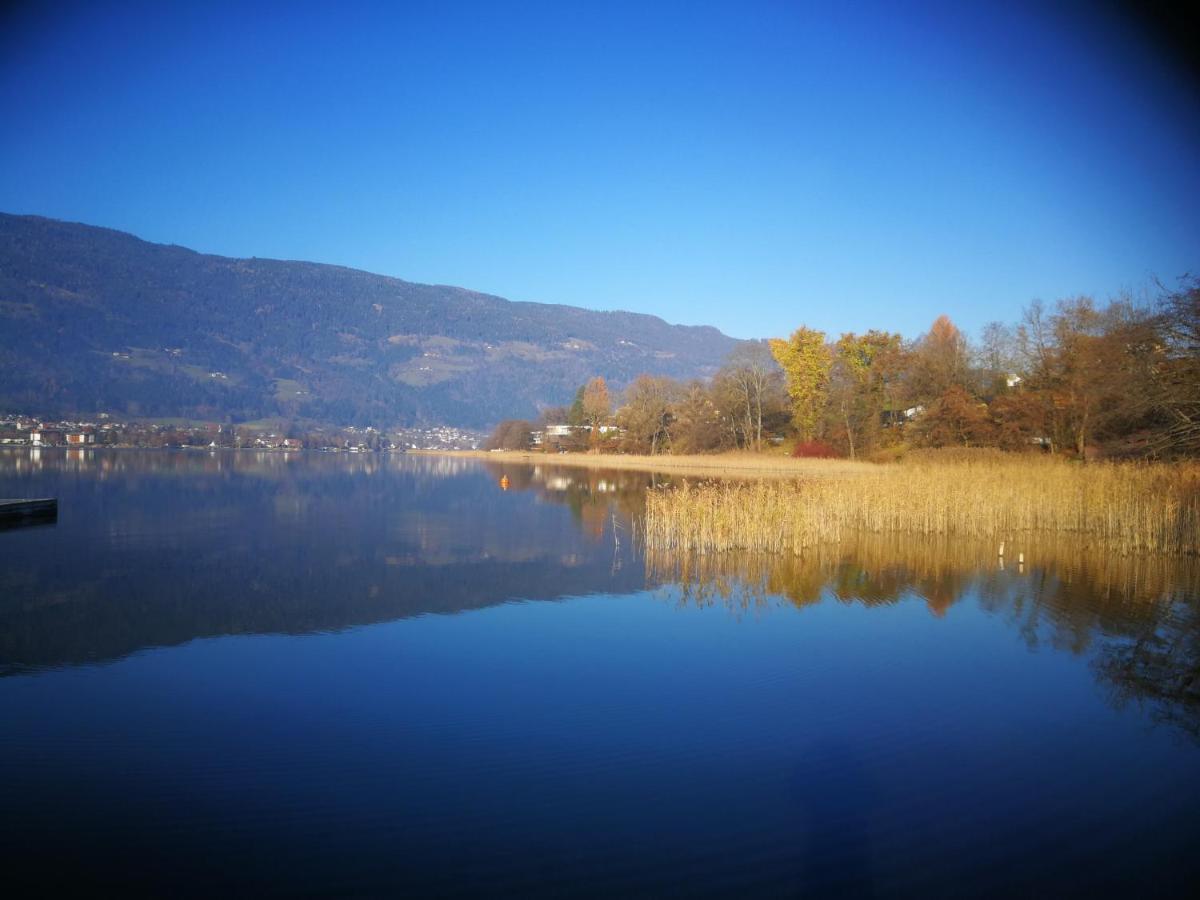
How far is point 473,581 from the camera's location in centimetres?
1430

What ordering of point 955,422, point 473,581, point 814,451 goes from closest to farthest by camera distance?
point 473,581, point 955,422, point 814,451

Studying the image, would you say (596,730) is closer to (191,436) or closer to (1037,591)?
(1037,591)

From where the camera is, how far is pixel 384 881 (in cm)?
455

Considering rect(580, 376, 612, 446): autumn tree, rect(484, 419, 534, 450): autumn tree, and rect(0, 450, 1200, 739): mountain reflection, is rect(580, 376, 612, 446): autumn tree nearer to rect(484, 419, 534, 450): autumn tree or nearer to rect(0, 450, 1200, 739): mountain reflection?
rect(484, 419, 534, 450): autumn tree

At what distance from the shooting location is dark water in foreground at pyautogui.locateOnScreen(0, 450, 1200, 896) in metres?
4.84

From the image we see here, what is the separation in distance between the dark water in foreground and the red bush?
36.7m

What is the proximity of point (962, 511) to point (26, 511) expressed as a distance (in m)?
21.3

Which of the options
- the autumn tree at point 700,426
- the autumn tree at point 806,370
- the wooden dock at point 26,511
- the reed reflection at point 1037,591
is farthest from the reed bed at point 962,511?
the autumn tree at point 700,426

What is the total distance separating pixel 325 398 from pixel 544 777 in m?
188

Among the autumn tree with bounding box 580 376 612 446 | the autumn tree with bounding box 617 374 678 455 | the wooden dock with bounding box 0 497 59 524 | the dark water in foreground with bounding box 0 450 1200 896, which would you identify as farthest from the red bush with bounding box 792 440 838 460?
the wooden dock with bounding box 0 497 59 524

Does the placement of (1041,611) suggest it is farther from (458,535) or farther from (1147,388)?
(458,535)

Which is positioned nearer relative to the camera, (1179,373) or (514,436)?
(1179,373)

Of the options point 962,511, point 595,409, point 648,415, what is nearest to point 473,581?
point 962,511

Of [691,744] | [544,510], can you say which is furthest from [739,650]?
[544,510]
